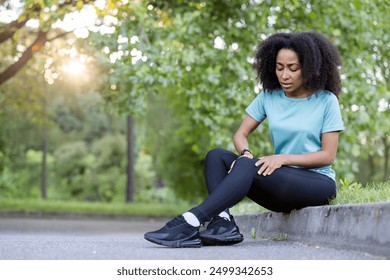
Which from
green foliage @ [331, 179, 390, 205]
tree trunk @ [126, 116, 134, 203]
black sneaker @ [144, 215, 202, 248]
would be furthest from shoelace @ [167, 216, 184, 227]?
tree trunk @ [126, 116, 134, 203]

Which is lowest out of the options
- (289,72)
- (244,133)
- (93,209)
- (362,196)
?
(93,209)

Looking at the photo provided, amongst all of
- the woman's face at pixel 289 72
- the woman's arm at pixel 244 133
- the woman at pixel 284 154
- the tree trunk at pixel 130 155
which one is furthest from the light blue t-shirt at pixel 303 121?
the tree trunk at pixel 130 155

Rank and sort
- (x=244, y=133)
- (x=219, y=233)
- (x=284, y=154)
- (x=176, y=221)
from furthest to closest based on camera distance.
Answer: (x=244, y=133) < (x=284, y=154) < (x=219, y=233) < (x=176, y=221)

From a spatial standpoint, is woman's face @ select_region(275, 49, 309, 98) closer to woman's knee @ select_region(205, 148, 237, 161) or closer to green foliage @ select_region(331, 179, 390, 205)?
woman's knee @ select_region(205, 148, 237, 161)

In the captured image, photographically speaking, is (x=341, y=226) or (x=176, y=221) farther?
(x=176, y=221)

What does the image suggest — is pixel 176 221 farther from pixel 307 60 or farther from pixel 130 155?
pixel 130 155

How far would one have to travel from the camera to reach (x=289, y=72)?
537cm

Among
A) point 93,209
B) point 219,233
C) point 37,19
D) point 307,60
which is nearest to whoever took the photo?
point 219,233

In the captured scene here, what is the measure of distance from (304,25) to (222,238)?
8.92 m

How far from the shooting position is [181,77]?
39.6 ft

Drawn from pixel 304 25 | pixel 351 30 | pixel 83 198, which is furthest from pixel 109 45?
pixel 83 198

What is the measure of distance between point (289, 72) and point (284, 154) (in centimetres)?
64

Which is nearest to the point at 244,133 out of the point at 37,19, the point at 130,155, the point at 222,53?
the point at 222,53

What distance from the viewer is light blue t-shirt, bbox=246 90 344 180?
17.5 ft
